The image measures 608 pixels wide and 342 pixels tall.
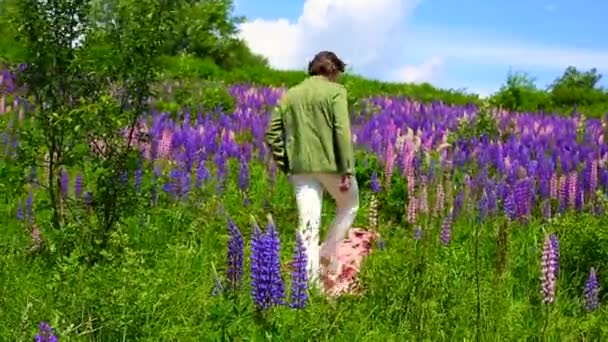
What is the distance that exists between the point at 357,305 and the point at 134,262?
153 centimetres

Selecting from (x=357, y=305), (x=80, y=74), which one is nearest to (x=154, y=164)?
(x=80, y=74)

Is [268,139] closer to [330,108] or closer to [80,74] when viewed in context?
[330,108]

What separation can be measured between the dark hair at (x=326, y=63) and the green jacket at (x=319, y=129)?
2.4 inches

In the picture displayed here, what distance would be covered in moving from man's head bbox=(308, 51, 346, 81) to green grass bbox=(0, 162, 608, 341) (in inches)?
53.7

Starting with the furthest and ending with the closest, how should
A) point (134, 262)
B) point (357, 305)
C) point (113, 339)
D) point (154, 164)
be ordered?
point (154, 164), point (357, 305), point (134, 262), point (113, 339)

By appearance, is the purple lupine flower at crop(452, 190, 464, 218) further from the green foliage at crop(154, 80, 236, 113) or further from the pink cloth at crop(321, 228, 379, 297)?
the green foliage at crop(154, 80, 236, 113)

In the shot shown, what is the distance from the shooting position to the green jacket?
22.9ft

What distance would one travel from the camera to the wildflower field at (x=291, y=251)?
5539 millimetres

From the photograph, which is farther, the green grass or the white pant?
the white pant

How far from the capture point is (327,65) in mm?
7090

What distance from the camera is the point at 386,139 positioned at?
1261cm

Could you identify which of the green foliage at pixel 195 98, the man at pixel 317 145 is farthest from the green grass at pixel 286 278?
the green foliage at pixel 195 98

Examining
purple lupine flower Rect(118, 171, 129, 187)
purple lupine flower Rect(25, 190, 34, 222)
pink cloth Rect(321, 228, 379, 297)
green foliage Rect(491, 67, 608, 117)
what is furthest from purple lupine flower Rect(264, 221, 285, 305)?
green foliage Rect(491, 67, 608, 117)

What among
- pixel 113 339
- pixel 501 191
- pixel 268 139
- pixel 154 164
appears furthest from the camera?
pixel 154 164
